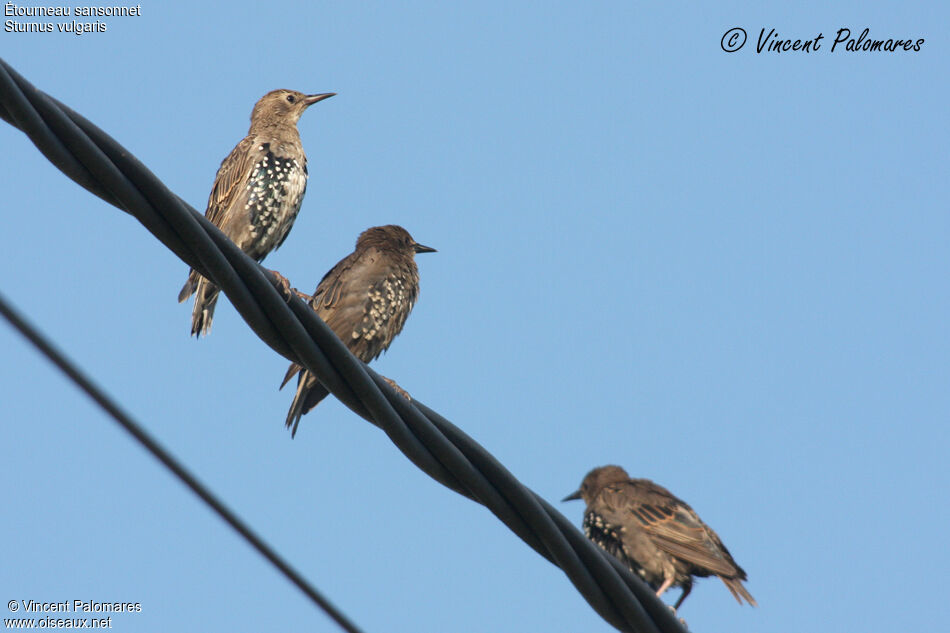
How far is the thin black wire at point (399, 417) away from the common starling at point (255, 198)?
13.9ft

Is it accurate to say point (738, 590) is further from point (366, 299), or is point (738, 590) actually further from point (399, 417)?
point (399, 417)

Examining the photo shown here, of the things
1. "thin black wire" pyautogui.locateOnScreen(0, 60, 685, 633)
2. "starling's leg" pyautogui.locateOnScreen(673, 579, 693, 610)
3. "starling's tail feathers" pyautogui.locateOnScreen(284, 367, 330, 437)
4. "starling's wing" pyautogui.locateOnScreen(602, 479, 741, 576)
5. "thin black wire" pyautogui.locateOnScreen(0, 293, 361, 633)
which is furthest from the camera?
"starling's leg" pyautogui.locateOnScreen(673, 579, 693, 610)

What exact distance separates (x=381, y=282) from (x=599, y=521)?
7.58 feet

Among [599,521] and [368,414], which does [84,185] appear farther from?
[599,521]

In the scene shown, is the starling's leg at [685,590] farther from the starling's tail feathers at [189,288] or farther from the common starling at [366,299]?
the starling's tail feathers at [189,288]

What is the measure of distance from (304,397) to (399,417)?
418cm

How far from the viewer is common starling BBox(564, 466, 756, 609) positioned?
809 centimetres

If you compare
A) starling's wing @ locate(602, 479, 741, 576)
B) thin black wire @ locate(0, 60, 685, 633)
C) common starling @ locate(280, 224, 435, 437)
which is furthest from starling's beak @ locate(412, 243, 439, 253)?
thin black wire @ locate(0, 60, 685, 633)

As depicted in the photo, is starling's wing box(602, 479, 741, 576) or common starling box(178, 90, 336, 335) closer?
common starling box(178, 90, 336, 335)

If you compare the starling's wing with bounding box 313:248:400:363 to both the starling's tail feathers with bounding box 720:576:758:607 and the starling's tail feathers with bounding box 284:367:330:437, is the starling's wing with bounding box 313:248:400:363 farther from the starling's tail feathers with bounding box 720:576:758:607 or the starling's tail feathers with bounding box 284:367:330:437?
the starling's tail feathers with bounding box 720:576:758:607

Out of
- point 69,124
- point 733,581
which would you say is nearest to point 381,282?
point 733,581

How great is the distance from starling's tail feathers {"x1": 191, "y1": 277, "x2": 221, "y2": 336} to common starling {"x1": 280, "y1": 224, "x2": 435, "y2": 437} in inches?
22.9

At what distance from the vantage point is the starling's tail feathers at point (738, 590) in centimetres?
788

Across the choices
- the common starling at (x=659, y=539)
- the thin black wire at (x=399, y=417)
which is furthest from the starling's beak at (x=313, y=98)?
the thin black wire at (x=399, y=417)
